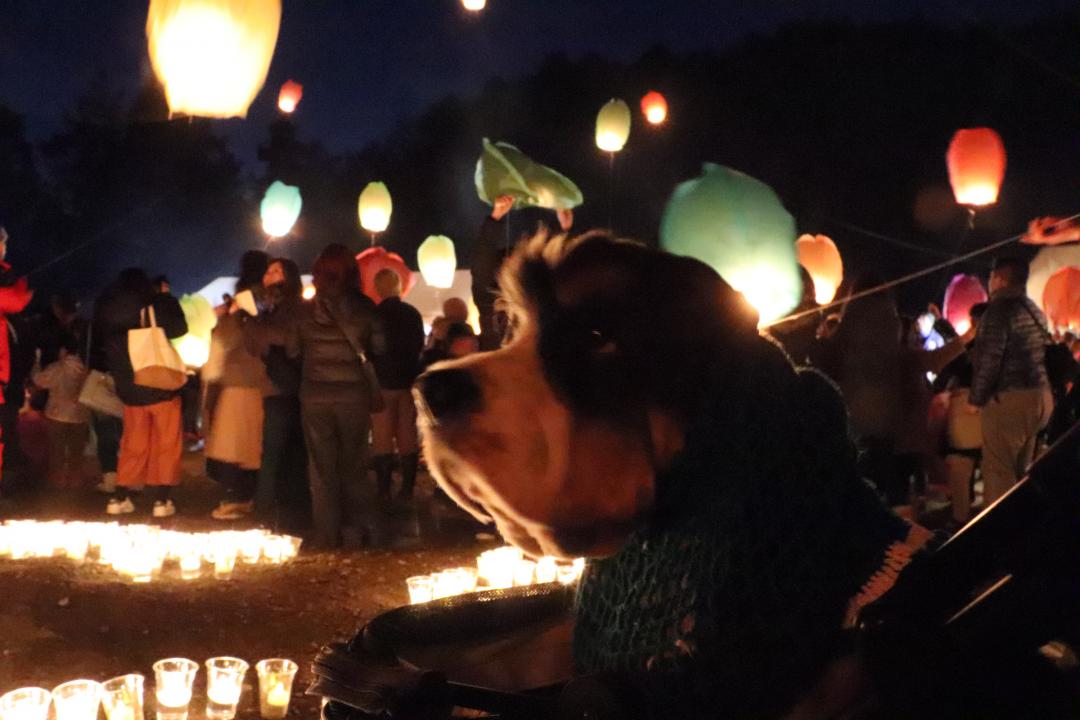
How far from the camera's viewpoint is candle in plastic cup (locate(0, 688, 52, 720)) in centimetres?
307

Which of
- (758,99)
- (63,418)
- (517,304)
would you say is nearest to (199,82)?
(63,418)

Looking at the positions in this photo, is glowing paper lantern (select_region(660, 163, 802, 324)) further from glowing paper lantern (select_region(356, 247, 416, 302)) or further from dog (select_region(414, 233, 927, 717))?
glowing paper lantern (select_region(356, 247, 416, 302))

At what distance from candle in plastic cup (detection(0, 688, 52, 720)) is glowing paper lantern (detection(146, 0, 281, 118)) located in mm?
3904

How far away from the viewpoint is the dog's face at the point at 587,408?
4.11 feet

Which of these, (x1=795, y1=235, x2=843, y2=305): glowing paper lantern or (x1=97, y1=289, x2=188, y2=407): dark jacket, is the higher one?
(x1=795, y1=235, x2=843, y2=305): glowing paper lantern

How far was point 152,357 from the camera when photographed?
24.3 ft

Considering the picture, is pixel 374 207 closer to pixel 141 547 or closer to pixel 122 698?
pixel 141 547

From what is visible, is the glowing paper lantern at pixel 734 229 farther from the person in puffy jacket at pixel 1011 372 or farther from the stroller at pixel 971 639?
the stroller at pixel 971 639

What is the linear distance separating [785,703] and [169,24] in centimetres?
563

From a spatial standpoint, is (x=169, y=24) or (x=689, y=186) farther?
(x=169, y=24)

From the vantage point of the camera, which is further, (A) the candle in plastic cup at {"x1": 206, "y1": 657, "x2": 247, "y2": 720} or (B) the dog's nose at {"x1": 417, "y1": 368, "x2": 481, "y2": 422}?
(A) the candle in plastic cup at {"x1": 206, "y1": 657, "x2": 247, "y2": 720}

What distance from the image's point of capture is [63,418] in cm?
916

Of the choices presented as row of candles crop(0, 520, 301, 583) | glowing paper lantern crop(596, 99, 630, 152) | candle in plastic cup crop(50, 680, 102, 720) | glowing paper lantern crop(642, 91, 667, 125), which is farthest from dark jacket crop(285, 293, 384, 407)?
glowing paper lantern crop(642, 91, 667, 125)

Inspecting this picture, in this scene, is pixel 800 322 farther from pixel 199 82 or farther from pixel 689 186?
pixel 199 82
